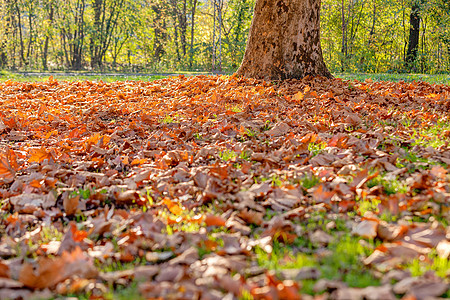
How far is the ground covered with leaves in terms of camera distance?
5.37 ft

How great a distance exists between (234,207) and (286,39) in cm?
596

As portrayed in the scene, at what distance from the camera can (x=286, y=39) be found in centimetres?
759

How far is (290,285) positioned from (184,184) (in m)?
1.47

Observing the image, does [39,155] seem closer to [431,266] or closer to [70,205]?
[70,205]

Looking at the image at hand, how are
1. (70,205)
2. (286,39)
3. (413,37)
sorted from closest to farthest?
(70,205), (286,39), (413,37)

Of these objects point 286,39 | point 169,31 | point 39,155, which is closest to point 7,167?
point 39,155

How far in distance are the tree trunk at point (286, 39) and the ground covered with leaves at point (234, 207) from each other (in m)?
2.80

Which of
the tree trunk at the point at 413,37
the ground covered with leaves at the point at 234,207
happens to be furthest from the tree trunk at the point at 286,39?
the tree trunk at the point at 413,37

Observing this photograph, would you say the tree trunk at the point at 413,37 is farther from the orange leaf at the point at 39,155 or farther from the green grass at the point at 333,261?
the green grass at the point at 333,261

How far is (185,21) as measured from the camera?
29.2 metres

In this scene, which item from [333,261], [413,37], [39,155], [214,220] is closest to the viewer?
[333,261]

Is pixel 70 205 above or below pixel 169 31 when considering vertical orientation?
below

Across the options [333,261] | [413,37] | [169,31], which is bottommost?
[333,261]

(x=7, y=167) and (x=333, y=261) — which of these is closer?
(x=333, y=261)
